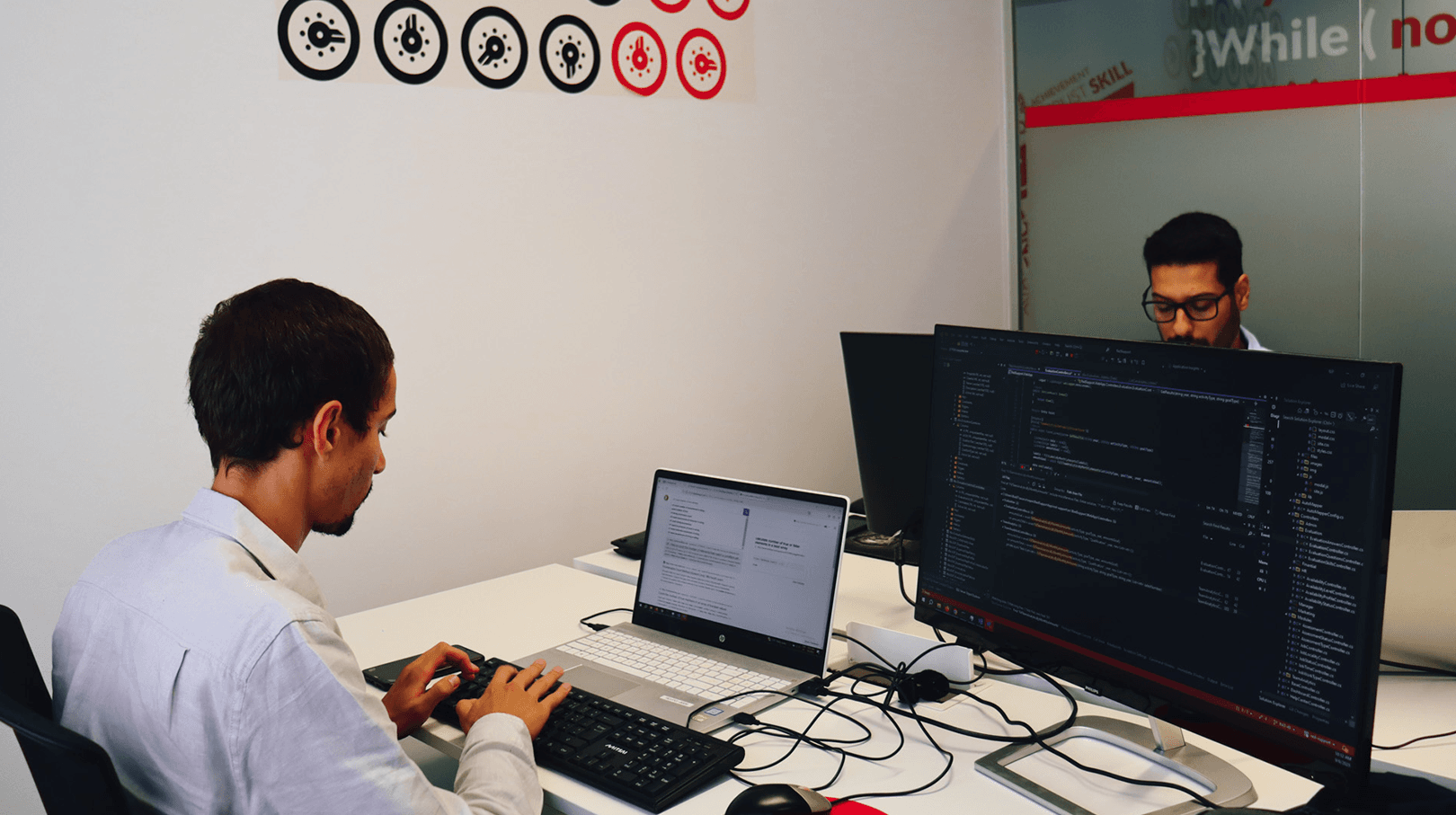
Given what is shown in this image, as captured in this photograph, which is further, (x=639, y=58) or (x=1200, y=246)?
(x=639, y=58)

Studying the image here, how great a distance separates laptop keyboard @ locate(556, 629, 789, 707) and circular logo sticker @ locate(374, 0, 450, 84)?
1547mm

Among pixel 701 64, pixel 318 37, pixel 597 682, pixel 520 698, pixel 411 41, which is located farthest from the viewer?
pixel 701 64

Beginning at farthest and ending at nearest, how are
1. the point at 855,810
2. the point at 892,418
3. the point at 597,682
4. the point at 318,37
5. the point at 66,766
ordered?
the point at 318,37 → the point at 892,418 → the point at 597,682 → the point at 855,810 → the point at 66,766

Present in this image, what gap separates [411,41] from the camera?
102 inches

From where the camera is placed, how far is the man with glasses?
252 cm

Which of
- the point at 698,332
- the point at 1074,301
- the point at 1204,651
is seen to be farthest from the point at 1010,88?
the point at 1204,651

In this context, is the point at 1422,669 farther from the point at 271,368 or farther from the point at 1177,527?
the point at 271,368

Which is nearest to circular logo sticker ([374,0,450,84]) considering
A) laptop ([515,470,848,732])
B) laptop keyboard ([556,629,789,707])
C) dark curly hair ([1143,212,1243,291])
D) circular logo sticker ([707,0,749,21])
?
circular logo sticker ([707,0,749,21])

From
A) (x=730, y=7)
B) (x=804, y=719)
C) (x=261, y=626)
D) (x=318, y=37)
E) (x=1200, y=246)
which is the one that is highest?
(x=730, y=7)

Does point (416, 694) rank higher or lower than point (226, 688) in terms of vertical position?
lower

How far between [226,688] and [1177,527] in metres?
1.00

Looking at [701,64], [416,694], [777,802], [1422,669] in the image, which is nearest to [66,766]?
[416,694]

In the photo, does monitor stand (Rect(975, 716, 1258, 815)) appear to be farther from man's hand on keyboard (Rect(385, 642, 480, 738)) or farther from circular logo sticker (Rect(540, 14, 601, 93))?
circular logo sticker (Rect(540, 14, 601, 93))

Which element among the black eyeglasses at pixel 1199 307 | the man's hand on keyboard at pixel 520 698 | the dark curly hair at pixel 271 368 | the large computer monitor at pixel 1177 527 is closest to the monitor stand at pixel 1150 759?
the large computer monitor at pixel 1177 527
